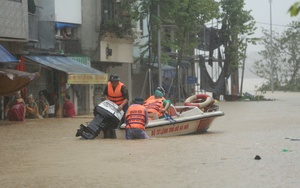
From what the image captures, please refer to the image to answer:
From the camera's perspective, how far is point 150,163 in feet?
32.3

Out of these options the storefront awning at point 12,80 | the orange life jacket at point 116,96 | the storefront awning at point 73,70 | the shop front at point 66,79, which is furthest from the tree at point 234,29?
the orange life jacket at point 116,96

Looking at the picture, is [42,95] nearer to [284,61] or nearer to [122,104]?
[122,104]

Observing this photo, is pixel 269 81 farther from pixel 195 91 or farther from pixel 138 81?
pixel 138 81

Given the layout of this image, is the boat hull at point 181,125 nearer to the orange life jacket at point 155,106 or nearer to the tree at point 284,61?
the orange life jacket at point 155,106

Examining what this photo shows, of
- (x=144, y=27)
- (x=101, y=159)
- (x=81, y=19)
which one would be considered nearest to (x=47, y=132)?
(x=101, y=159)

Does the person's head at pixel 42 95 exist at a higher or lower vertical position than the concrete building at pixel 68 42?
lower

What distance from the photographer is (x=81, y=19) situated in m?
30.4

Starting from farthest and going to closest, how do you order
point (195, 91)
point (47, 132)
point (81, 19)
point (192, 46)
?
point (195, 91)
point (192, 46)
point (81, 19)
point (47, 132)


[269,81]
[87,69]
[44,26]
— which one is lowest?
[269,81]

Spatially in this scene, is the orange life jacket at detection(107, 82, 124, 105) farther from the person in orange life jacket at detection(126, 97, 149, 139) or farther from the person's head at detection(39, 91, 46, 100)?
the person's head at detection(39, 91, 46, 100)

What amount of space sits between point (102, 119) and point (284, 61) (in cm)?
5381

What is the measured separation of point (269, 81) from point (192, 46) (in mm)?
32324

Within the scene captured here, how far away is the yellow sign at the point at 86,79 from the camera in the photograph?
2349cm

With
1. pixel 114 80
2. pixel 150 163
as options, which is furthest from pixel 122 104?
pixel 150 163
